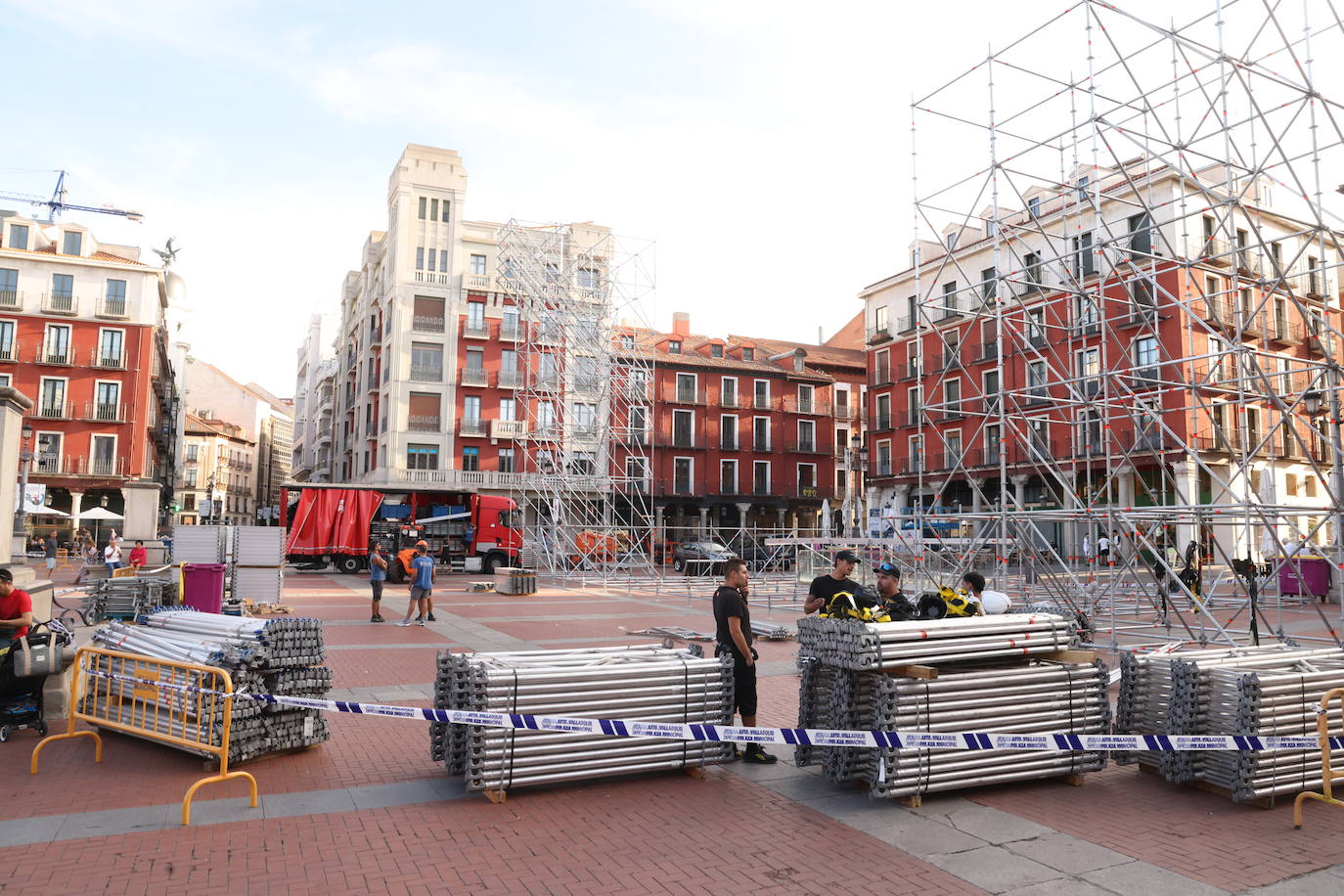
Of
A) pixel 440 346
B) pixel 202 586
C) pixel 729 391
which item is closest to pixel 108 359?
pixel 440 346

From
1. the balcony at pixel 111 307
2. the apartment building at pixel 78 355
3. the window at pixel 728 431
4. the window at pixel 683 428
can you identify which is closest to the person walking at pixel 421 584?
the apartment building at pixel 78 355

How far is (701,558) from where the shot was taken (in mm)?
35188

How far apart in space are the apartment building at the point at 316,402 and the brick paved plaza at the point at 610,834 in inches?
2284

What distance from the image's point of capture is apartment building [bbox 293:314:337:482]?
63.9 m

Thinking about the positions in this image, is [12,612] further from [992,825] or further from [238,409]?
[238,409]

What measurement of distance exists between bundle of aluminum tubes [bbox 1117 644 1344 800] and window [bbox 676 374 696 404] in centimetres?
4429

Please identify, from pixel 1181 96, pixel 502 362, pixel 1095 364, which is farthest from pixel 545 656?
pixel 502 362

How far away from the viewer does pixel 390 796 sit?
20.1 ft

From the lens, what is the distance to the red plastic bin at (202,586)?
1408 cm

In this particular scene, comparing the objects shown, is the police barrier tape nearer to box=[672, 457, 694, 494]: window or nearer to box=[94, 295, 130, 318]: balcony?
box=[672, 457, 694, 494]: window

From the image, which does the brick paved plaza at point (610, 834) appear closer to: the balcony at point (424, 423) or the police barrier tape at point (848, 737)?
the police barrier tape at point (848, 737)

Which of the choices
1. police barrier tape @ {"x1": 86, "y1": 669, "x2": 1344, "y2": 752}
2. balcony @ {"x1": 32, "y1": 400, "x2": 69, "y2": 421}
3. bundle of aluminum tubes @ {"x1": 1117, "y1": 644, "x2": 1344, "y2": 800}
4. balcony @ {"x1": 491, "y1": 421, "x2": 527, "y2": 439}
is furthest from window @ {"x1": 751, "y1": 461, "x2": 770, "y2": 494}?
police barrier tape @ {"x1": 86, "y1": 669, "x2": 1344, "y2": 752}

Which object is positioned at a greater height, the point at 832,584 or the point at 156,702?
the point at 832,584

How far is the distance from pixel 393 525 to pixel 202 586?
687 inches
